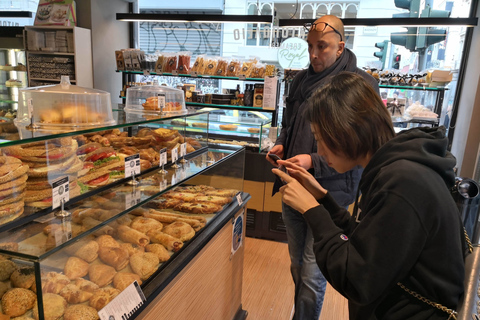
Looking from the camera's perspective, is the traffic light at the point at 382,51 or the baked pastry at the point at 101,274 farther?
the traffic light at the point at 382,51

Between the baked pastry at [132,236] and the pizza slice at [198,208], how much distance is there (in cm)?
38

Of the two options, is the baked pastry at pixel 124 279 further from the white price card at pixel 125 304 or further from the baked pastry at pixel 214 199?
the baked pastry at pixel 214 199

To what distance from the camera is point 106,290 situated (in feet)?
3.55

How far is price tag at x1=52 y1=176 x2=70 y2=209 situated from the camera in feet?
3.37

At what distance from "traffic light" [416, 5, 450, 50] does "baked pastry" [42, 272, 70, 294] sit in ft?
14.2

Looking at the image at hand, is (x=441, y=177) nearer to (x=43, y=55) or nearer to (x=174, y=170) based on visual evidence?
(x=174, y=170)

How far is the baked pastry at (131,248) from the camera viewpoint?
1.33m

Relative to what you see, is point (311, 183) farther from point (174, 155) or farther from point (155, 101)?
point (155, 101)

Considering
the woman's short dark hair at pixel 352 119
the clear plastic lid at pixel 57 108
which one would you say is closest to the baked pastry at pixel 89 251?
the clear plastic lid at pixel 57 108

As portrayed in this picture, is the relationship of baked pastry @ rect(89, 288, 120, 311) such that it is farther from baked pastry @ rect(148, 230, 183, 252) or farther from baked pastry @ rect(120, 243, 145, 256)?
baked pastry @ rect(148, 230, 183, 252)

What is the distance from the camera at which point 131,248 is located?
1.36 meters

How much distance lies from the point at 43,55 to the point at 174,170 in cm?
393

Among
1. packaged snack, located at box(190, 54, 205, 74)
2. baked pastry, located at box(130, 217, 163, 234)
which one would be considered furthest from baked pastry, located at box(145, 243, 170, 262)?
packaged snack, located at box(190, 54, 205, 74)

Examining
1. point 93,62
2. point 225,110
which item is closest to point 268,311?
point 225,110
